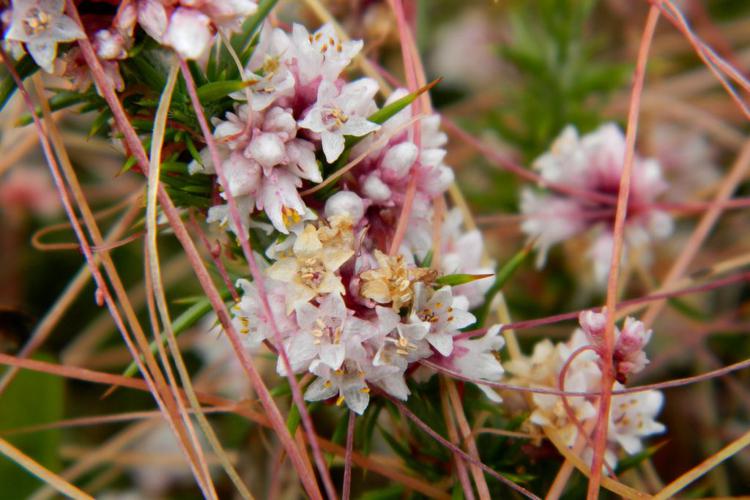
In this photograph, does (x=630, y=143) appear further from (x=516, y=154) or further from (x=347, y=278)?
(x=516, y=154)

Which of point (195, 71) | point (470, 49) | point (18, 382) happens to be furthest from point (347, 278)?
point (470, 49)

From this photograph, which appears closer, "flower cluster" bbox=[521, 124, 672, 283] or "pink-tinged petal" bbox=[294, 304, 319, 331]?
"pink-tinged petal" bbox=[294, 304, 319, 331]

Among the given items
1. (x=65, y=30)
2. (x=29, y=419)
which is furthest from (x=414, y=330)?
(x=29, y=419)

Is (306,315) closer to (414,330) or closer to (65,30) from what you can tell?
(414,330)

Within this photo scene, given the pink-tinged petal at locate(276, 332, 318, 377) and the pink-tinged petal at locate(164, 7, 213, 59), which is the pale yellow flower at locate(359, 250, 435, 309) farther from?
the pink-tinged petal at locate(164, 7, 213, 59)

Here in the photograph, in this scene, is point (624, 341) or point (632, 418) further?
point (632, 418)

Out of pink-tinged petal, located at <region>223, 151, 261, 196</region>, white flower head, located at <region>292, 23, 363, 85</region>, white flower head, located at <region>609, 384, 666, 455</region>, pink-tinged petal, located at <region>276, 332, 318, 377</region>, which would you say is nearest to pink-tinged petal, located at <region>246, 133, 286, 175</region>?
pink-tinged petal, located at <region>223, 151, 261, 196</region>
